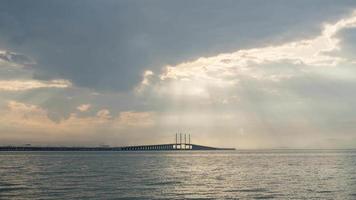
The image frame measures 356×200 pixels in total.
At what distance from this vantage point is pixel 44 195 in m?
41.5

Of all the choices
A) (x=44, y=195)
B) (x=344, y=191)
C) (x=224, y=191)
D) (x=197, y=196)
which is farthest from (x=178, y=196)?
(x=344, y=191)

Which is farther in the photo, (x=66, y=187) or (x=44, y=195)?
(x=66, y=187)

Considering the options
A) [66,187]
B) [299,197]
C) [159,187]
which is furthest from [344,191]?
[66,187]

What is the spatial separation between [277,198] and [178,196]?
9.78 m

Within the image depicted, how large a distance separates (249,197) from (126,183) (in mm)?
18550

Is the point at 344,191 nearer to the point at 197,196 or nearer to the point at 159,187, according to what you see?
the point at 197,196

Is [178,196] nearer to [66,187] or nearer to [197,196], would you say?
[197,196]

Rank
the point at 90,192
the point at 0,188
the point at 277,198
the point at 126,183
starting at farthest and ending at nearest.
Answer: the point at 126,183
the point at 0,188
the point at 90,192
the point at 277,198

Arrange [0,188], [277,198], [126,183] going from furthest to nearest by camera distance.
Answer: [126,183] → [0,188] → [277,198]

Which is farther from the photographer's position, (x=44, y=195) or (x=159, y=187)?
(x=159, y=187)

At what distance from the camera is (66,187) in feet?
159

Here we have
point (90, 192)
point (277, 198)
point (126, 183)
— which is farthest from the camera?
point (126, 183)

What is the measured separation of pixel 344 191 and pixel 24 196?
3437 centimetres

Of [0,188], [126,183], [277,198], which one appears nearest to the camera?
[277,198]
